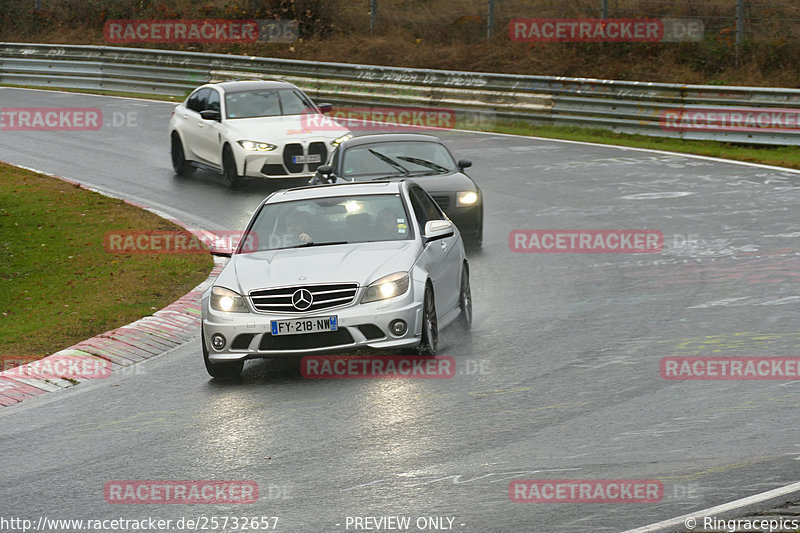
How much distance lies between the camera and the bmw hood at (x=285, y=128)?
20781mm

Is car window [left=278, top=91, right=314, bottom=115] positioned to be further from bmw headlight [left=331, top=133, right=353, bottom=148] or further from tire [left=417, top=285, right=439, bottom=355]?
tire [left=417, top=285, right=439, bottom=355]

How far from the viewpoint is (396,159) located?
17.2 m

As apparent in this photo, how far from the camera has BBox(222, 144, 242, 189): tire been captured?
69.2ft

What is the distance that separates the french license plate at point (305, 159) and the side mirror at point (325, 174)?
320 cm

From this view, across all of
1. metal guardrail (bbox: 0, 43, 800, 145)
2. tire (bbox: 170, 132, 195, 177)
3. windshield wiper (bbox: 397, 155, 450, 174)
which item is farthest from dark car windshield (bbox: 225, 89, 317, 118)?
metal guardrail (bbox: 0, 43, 800, 145)

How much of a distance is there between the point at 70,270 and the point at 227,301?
5560mm

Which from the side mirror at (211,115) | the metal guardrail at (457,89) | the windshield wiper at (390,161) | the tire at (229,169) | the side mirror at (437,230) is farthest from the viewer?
the metal guardrail at (457,89)

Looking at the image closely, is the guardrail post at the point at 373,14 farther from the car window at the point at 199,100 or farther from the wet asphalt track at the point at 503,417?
the wet asphalt track at the point at 503,417

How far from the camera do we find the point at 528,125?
27.8 metres

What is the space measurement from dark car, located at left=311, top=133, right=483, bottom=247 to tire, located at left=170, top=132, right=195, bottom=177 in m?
5.90

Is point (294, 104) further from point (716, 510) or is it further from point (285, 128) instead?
point (716, 510)

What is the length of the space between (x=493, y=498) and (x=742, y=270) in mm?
7848

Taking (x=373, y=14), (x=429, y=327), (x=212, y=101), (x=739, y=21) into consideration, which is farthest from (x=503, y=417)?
(x=373, y=14)

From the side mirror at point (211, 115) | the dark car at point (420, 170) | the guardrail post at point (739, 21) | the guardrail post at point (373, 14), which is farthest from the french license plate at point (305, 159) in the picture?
the guardrail post at point (373, 14)
